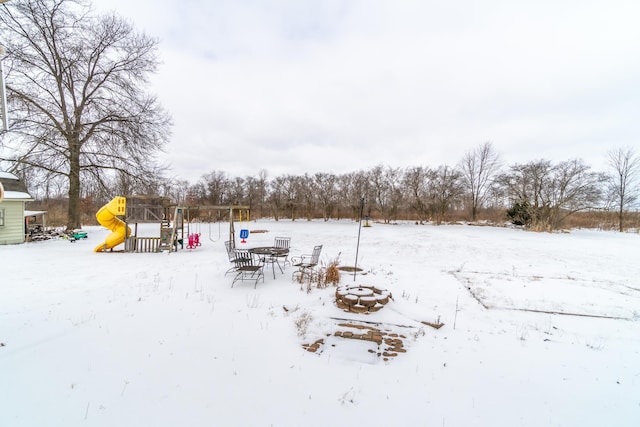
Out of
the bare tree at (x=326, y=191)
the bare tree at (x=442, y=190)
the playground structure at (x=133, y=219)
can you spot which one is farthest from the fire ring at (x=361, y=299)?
the bare tree at (x=326, y=191)

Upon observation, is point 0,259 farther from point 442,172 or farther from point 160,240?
point 442,172

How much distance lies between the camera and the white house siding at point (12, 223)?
11414 mm

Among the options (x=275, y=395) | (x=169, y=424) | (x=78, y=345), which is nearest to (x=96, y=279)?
(x=78, y=345)

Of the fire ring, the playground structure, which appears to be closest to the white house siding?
the playground structure

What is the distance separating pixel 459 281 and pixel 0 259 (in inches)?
557

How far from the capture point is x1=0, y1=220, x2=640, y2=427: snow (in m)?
2.46

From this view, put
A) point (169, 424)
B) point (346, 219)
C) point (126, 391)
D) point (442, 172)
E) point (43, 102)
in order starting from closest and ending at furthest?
point (169, 424) → point (126, 391) → point (43, 102) → point (442, 172) → point (346, 219)

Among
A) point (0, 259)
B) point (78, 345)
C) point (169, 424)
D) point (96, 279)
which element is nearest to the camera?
point (169, 424)

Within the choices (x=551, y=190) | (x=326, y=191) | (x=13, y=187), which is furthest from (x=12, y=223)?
(x=551, y=190)

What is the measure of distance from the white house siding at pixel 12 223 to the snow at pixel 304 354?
26.6ft

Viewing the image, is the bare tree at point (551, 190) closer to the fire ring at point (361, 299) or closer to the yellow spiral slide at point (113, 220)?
the fire ring at point (361, 299)

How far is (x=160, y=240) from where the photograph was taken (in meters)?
11.1

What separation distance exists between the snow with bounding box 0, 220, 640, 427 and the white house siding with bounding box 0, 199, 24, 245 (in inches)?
320

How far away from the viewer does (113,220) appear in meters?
10.7
